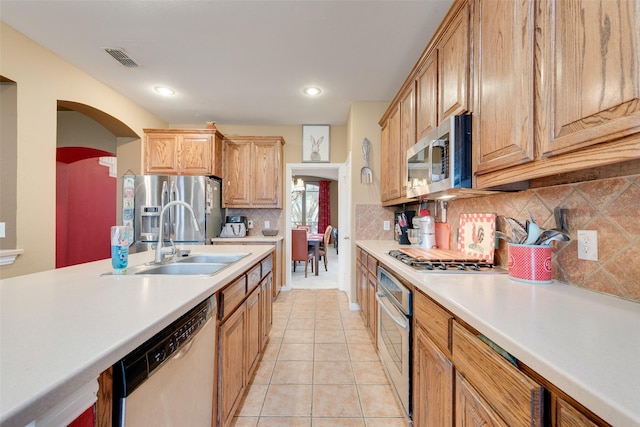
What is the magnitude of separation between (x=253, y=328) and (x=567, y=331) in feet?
5.35

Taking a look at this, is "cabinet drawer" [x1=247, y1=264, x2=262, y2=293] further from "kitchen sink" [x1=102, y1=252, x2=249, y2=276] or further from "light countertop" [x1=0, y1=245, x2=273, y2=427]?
"light countertop" [x1=0, y1=245, x2=273, y2=427]

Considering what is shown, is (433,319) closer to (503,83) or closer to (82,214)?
(503,83)

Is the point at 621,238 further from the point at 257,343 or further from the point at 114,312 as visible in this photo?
the point at 257,343

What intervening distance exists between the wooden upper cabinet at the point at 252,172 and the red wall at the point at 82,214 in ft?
8.04

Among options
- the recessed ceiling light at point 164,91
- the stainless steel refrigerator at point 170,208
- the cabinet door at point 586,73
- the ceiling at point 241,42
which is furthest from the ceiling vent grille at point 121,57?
the cabinet door at point 586,73

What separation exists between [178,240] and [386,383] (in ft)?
9.39

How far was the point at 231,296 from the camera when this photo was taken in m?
1.34

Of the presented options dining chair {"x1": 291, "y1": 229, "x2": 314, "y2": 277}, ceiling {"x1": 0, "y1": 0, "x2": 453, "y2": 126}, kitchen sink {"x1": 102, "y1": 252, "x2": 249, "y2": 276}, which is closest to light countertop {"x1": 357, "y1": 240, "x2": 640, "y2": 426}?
kitchen sink {"x1": 102, "y1": 252, "x2": 249, "y2": 276}

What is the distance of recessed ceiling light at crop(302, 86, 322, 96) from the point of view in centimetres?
301

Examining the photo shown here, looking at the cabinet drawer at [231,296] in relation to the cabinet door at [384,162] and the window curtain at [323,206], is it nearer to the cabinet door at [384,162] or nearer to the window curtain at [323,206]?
the cabinet door at [384,162]

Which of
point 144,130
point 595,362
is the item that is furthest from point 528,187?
point 144,130

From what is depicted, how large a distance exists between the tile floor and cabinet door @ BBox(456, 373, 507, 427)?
836 mm

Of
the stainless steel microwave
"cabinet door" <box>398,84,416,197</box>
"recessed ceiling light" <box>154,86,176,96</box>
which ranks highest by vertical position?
"recessed ceiling light" <box>154,86,176,96</box>

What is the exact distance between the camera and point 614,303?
0.86 m
